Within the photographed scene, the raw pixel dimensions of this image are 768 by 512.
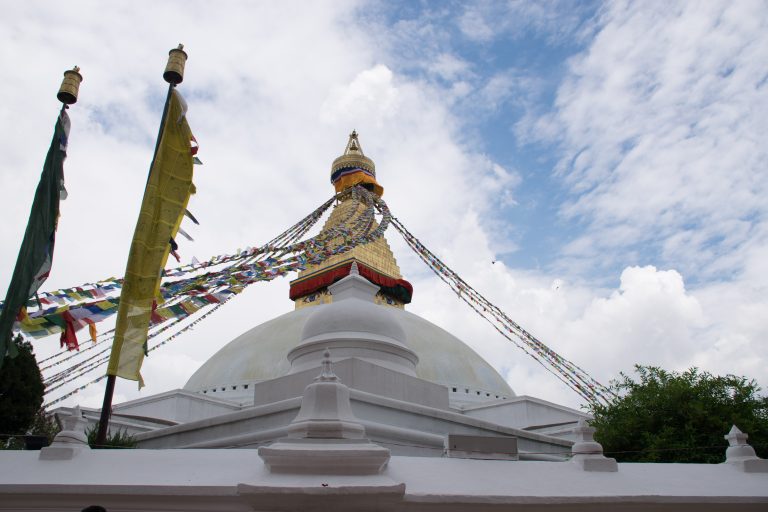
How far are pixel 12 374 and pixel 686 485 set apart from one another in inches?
407

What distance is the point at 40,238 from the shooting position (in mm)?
7277

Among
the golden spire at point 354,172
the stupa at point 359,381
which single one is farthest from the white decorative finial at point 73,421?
the golden spire at point 354,172

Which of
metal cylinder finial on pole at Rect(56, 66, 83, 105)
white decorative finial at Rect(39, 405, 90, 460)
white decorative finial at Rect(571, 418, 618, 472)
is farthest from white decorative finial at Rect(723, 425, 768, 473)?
metal cylinder finial on pole at Rect(56, 66, 83, 105)

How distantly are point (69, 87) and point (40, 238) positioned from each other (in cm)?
210

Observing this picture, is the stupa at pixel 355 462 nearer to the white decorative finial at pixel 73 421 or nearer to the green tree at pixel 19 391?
the white decorative finial at pixel 73 421

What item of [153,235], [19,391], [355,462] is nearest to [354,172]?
[19,391]

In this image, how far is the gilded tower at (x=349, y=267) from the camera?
24656 mm

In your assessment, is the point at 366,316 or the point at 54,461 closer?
the point at 54,461

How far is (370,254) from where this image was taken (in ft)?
86.7

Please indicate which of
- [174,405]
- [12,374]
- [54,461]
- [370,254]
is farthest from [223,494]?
[370,254]

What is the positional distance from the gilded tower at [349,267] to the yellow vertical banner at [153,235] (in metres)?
15.7

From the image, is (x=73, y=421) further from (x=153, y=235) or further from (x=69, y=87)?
(x=69, y=87)

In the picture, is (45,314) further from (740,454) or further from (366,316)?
(740,454)

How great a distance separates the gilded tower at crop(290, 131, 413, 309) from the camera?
24.7 meters
